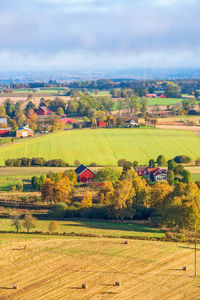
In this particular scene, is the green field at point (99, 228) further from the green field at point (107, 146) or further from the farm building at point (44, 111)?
the farm building at point (44, 111)

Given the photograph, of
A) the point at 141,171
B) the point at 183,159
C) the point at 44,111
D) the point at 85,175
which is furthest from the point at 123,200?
the point at 44,111

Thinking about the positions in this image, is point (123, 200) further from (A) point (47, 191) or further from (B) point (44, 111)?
(B) point (44, 111)

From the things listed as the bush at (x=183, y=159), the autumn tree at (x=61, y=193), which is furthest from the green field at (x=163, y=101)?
the autumn tree at (x=61, y=193)

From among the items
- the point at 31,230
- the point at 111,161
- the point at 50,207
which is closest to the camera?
the point at 31,230

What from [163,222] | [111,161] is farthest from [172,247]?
[111,161]

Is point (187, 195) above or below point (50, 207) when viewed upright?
above

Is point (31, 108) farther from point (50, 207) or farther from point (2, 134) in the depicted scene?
point (50, 207)
